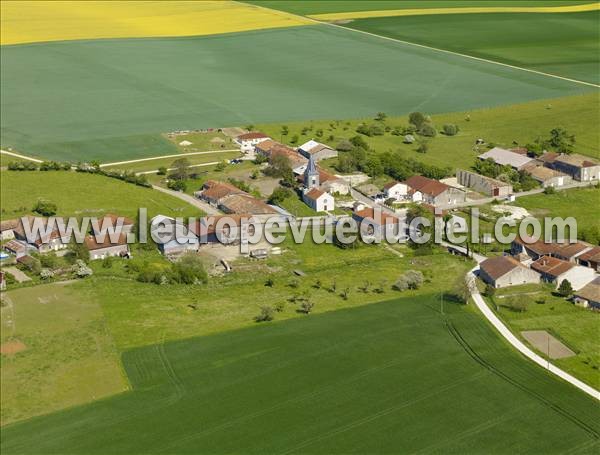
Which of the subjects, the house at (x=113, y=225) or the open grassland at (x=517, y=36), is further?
the open grassland at (x=517, y=36)

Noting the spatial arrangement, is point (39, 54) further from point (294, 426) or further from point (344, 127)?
point (294, 426)

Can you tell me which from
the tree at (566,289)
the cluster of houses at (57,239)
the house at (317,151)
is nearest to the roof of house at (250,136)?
the house at (317,151)

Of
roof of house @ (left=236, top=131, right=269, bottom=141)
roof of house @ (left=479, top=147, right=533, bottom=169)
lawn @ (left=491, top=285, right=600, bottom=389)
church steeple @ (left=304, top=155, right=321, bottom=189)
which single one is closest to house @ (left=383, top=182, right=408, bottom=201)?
church steeple @ (left=304, top=155, right=321, bottom=189)

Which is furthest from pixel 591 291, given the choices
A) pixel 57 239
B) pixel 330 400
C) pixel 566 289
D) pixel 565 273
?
pixel 57 239

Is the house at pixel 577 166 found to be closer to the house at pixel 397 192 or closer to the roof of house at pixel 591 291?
the house at pixel 397 192

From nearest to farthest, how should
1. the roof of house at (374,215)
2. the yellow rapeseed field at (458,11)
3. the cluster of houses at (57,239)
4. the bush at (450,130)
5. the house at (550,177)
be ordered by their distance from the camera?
the cluster of houses at (57,239) → the roof of house at (374,215) → the house at (550,177) → the bush at (450,130) → the yellow rapeseed field at (458,11)

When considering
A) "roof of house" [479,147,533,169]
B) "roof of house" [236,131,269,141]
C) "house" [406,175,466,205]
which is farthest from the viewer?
"roof of house" [236,131,269,141]

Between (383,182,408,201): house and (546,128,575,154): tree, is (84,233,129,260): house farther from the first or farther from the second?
(546,128,575,154): tree
